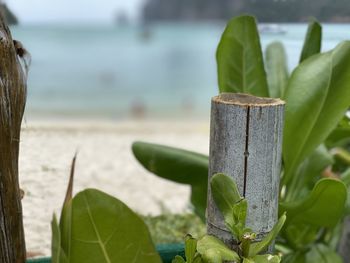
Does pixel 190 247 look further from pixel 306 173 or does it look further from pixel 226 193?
pixel 306 173

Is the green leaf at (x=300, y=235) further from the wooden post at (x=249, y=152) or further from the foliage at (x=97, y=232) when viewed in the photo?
the foliage at (x=97, y=232)

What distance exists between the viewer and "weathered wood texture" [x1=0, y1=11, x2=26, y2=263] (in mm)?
856

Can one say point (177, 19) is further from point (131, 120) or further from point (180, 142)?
point (180, 142)

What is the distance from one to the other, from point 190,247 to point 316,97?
494mm

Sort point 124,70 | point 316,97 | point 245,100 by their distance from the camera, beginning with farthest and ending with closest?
point 124,70, point 316,97, point 245,100

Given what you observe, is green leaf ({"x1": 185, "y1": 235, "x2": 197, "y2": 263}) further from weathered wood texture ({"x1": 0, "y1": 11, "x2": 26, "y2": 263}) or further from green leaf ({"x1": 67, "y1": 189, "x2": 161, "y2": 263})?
weathered wood texture ({"x1": 0, "y1": 11, "x2": 26, "y2": 263})

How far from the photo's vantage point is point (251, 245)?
0.89 metres

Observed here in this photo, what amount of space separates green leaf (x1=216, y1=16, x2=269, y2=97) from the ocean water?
21.4ft

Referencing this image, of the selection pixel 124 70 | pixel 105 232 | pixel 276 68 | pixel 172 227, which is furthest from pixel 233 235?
pixel 124 70

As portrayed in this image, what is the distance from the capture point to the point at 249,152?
35.1 inches

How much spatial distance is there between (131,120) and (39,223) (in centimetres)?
1269

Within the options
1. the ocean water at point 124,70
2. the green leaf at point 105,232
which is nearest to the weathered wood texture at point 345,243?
the green leaf at point 105,232

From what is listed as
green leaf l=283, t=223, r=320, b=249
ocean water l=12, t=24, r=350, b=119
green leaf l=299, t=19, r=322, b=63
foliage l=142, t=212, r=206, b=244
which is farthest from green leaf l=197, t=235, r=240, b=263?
ocean water l=12, t=24, r=350, b=119

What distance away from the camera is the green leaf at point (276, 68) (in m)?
1.50
